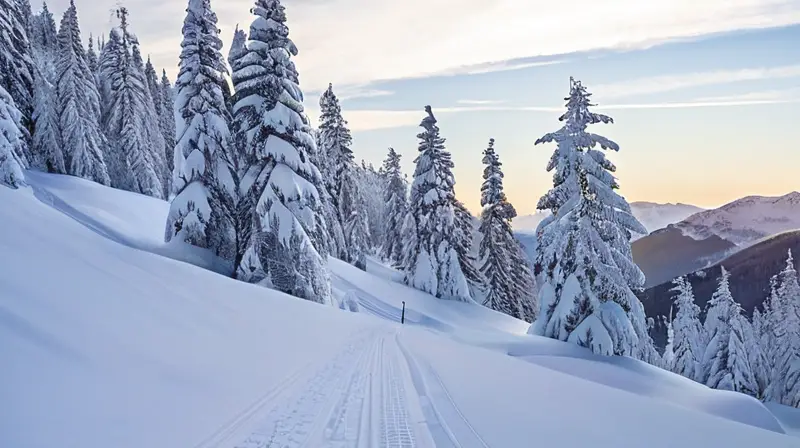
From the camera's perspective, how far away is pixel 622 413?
942 centimetres

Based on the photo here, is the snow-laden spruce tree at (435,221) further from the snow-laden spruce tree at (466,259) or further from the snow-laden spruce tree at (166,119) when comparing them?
the snow-laden spruce tree at (166,119)

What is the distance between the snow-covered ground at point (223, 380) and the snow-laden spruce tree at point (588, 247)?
4.83m

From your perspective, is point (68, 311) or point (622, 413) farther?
point (622, 413)

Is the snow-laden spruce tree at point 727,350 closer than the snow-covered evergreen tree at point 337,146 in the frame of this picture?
Yes

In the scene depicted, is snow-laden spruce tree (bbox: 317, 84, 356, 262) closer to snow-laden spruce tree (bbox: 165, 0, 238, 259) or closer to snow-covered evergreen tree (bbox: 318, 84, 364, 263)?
snow-covered evergreen tree (bbox: 318, 84, 364, 263)

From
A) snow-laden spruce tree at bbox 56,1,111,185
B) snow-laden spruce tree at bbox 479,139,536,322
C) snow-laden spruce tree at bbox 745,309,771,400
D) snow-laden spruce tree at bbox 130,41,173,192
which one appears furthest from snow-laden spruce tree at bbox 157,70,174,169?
snow-laden spruce tree at bbox 745,309,771,400

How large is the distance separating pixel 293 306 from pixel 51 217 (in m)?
8.07

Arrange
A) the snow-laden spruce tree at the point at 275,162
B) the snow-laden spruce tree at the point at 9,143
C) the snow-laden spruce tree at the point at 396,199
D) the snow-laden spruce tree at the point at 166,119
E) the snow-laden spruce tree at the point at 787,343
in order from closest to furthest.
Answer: the snow-laden spruce tree at the point at 9,143
the snow-laden spruce tree at the point at 275,162
the snow-laden spruce tree at the point at 787,343
the snow-laden spruce tree at the point at 396,199
the snow-laden spruce tree at the point at 166,119

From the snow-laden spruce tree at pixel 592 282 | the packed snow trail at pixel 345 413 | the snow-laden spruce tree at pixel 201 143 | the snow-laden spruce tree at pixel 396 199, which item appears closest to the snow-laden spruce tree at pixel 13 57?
the snow-laden spruce tree at pixel 201 143

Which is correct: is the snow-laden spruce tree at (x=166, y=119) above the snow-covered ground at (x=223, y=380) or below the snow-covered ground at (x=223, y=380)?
above

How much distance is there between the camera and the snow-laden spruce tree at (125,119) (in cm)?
4434

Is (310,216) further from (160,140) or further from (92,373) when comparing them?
(160,140)

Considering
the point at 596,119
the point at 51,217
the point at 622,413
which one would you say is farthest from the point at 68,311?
the point at 596,119

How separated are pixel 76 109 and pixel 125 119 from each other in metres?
5.65
